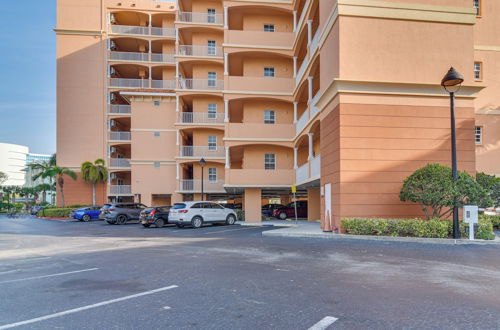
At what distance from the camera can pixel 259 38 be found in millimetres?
25703

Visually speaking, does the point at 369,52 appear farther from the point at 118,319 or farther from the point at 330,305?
the point at 118,319

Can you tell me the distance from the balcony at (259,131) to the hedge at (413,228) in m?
12.3

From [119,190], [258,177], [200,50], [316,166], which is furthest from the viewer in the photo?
[119,190]

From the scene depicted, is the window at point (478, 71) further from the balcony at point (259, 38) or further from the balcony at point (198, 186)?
the balcony at point (198, 186)

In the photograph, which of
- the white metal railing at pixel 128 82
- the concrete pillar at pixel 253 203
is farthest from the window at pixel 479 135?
the white metal railing at pixel 128 82

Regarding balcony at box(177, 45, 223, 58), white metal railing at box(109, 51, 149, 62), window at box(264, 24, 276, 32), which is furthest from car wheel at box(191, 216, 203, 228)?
white metal railing at box(109, 51, 149, 62)

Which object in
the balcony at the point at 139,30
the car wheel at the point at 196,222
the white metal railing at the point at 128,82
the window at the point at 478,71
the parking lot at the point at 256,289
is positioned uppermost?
the balcony at the point at 139,30

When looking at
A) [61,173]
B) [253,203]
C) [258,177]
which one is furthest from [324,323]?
[61,173]

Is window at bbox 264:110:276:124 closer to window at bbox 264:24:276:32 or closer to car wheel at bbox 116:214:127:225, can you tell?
window at bbox 264:24:276:32

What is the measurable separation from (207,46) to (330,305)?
3045cm

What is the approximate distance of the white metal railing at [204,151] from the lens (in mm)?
31078

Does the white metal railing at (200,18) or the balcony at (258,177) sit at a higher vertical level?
the white metal railing at (200,18)

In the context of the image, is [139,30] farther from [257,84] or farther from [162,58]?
[257,84]

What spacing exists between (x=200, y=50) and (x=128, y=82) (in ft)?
39.1
